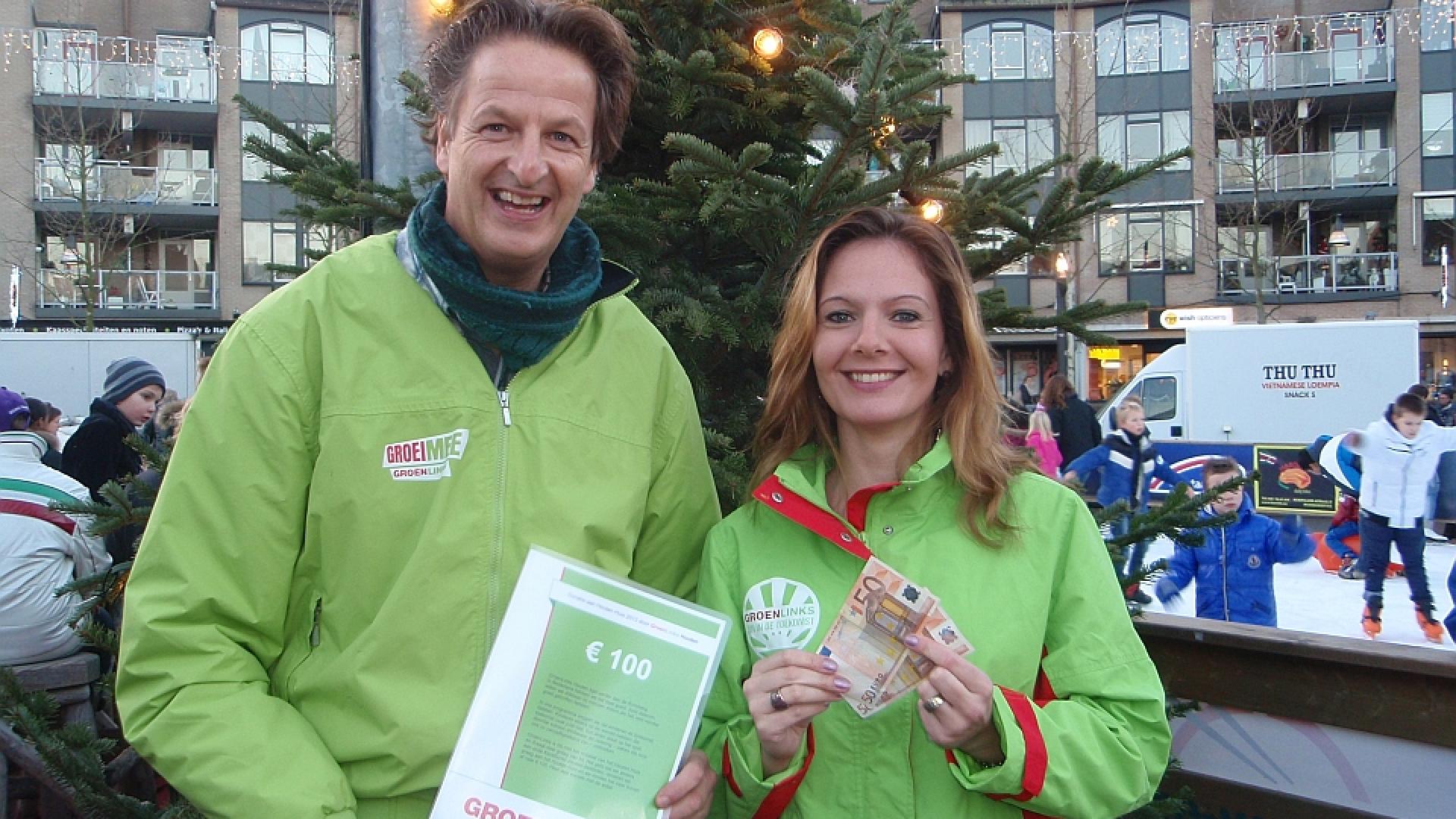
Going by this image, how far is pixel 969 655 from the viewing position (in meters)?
1.82

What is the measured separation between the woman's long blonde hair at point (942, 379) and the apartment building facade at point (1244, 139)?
1068 inches

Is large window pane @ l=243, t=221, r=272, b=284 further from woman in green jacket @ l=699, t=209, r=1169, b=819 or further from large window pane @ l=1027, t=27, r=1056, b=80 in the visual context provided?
woman in green jacket @ l=699, t=209, r=1169, b=819

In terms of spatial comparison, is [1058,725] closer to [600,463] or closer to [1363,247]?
[600,463]

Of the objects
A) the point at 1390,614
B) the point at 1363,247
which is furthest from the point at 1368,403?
the point at 1363,247

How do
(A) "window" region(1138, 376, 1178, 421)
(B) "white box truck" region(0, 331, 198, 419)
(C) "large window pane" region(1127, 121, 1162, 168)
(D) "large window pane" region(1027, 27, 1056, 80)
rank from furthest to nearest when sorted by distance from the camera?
(C) "large window pane" region(1127, 121, 1162, 168), (D) "large window pane" region(1027, 27, 1056, 80), (B) "white box truck" region(0, 331, 198, 419), (A) "window" region(1138, 376, 1178, 421)

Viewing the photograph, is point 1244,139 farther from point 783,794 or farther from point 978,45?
point 783,794

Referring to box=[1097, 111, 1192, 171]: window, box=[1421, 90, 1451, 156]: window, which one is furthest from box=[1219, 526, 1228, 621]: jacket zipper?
box=[1421, 90, 1451, 156]: window

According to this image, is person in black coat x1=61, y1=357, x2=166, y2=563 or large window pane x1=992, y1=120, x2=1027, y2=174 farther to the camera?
large window pane x1=992, y1=120, x2=1027, y2=174

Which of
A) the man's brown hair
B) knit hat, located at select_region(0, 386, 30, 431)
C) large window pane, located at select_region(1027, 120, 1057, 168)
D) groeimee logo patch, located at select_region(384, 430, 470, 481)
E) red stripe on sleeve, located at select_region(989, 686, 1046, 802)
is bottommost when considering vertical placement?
red stripe on sleeve, located at select_region(989, 686, 1046, 802)

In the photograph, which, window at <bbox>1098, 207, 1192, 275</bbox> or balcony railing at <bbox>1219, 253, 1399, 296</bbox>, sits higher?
window at <bbox>1098, 207, 1192, 275</bbox>

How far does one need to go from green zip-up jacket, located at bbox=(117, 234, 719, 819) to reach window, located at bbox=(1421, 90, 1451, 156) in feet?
113

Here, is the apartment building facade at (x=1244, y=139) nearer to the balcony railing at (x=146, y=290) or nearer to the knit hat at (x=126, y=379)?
the balcony railing at (x=146, y=290)

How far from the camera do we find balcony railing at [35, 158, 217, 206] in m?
25.6

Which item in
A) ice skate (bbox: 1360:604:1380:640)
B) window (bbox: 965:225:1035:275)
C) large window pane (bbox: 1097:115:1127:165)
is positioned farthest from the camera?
large window pane (bbox: 1097:115:1127:165)
